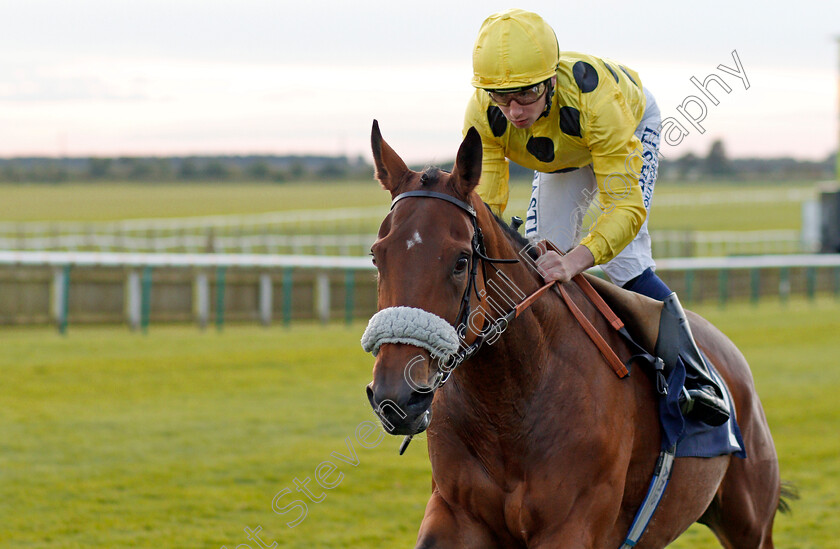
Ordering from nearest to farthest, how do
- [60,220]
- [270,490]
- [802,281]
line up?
[270,490] < [802,281] < [60,220]

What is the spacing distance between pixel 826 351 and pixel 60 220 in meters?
34.8

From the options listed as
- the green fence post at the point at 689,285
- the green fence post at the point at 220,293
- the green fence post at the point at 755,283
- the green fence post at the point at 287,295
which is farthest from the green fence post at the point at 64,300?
the green fence post at the point at 755,283

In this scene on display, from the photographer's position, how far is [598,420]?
3201 mm

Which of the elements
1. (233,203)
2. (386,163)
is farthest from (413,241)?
(233,203)

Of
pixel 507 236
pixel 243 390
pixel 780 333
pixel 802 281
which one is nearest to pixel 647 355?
pixel 507 236

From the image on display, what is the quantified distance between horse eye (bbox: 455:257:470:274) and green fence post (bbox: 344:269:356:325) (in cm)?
1345

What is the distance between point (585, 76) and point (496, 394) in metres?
1.13

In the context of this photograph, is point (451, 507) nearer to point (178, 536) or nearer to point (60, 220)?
point (178, 536)

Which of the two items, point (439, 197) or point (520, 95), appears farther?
point (520, 95)

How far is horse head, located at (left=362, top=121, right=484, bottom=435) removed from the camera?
2.50 metres

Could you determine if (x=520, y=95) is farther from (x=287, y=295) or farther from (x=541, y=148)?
(x=287, y=295)

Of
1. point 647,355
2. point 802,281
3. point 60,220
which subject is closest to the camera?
point 647,355

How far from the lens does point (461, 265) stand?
269 centimetres

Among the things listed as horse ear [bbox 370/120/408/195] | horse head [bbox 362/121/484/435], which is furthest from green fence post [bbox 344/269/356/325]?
horse head [bbox 362/121/484/435]
